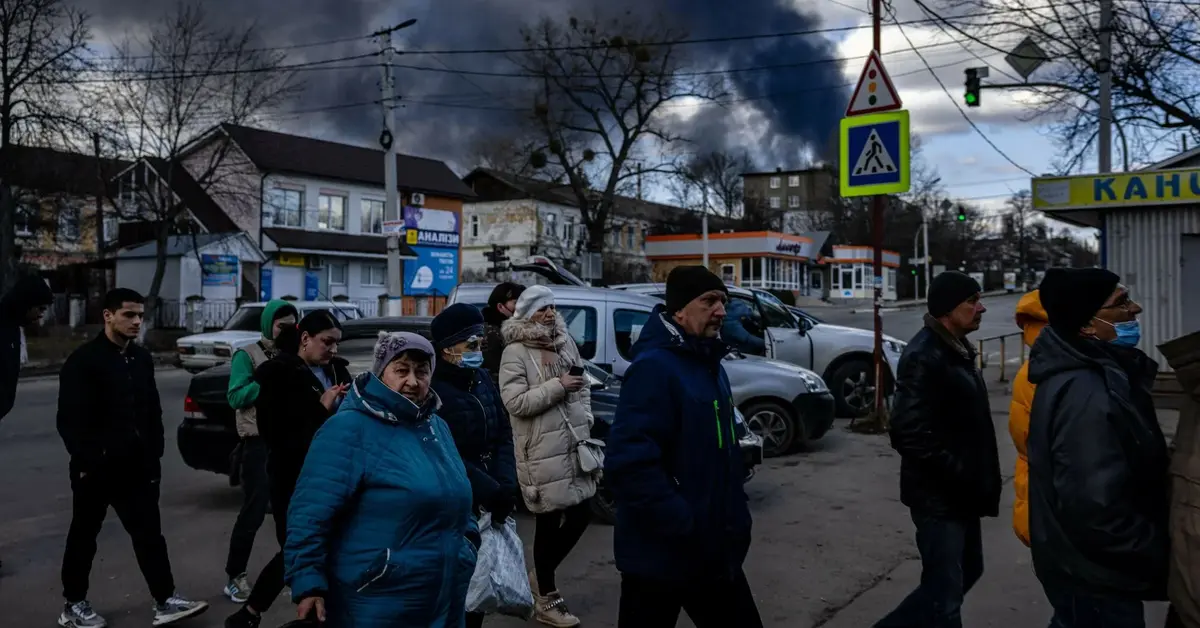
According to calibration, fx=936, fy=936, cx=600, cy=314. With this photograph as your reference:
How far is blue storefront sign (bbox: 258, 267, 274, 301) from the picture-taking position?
4028 cm

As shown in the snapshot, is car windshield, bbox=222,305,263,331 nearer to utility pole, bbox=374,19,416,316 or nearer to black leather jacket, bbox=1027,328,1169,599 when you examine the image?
utility pole, bbox=374,19,416,316

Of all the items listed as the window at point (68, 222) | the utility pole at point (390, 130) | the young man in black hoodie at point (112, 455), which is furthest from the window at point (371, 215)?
the young man in black hoodie at point (112, 455)

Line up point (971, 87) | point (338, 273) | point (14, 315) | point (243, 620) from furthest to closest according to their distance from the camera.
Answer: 1. point (338, 273)
2. point (971, 87)
3. point (14, 315)
4. point (243, 620)

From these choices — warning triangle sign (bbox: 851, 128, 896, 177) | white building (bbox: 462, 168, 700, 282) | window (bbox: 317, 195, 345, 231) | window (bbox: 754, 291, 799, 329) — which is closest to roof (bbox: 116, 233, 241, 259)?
window (bbox: 317, 195, 345, 231)

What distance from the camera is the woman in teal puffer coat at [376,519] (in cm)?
300

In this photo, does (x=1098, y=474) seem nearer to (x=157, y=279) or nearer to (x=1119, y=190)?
(x=1119, y=190)

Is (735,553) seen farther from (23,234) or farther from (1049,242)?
(1049,242)

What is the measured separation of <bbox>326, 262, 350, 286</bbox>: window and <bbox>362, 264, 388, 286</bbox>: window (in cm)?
117

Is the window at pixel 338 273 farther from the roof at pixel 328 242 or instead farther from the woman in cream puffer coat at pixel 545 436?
the woman in cream puffer coat at pixel 545 436

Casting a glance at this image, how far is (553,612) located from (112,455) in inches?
101

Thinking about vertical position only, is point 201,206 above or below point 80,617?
above

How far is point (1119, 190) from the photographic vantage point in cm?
1444

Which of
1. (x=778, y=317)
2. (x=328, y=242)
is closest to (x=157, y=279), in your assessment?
(x=328, y=242)

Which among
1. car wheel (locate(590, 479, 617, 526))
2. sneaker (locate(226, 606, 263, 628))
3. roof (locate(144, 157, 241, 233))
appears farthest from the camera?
roof (locate(144, 157, 241, 233))
